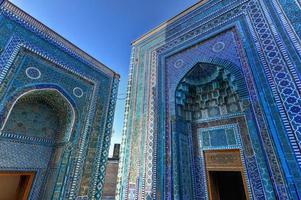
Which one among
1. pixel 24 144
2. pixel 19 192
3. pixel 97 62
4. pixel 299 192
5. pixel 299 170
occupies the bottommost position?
pixel 19 192

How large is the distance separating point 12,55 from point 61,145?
2.62 meters

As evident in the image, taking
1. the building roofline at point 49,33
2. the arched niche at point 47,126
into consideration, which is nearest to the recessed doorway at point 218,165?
the arched niche at point 47,126

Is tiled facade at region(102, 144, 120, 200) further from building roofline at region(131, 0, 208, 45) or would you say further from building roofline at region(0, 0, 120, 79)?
building roofline at region(131, 0, 208, 45)

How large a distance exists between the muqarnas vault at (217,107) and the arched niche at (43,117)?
6.49ft

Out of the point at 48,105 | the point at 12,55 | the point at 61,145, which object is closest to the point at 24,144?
the point at 61,145

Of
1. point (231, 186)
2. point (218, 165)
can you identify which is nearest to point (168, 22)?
point (218, 165)

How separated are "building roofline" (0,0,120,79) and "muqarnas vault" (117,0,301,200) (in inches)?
69.6

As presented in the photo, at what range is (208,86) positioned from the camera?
165 inches

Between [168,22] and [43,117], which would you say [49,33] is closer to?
[43,117]

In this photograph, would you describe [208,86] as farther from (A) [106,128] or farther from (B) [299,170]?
(A) [106,128]

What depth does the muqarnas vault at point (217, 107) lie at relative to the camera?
252 centimetres

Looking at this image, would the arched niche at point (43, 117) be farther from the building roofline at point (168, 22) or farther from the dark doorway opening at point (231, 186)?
the dark doorway opening at point (231, 186)

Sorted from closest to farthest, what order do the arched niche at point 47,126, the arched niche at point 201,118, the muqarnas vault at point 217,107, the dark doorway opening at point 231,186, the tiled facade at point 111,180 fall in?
the muqarnas vault at point 217,107
the arched niche at point 201,118
the arched niche at point 47,126
the dark doorway opening at point 231,186
the tiled facade at point 111,180

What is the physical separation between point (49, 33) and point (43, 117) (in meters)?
2.45
